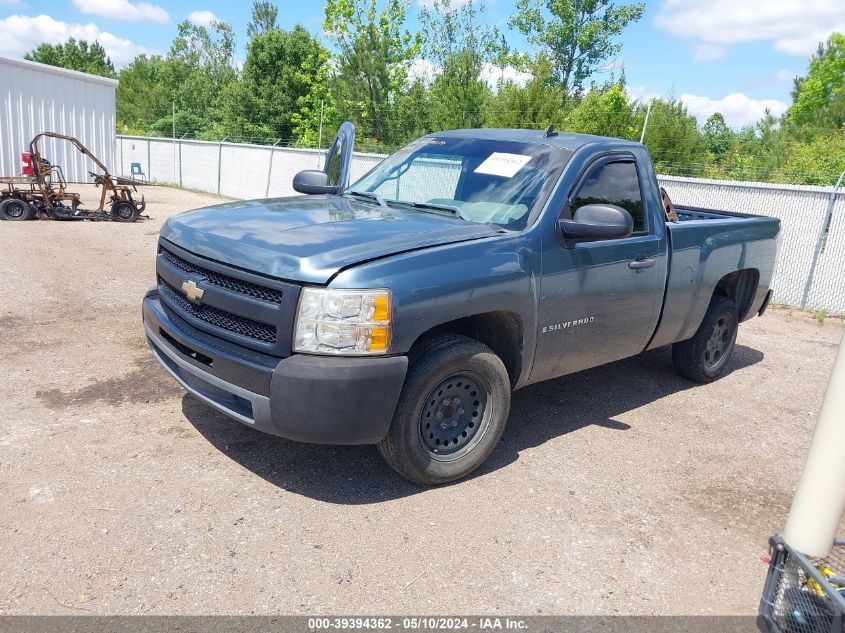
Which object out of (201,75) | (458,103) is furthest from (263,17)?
(458,103)

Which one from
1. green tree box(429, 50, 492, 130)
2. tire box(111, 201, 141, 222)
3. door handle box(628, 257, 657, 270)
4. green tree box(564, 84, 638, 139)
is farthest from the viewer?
green tree box(429, 50, 492, 130)

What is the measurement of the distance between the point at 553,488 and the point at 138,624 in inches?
88.9

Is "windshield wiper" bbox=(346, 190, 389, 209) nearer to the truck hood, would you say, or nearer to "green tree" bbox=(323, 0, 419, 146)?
the truck hood

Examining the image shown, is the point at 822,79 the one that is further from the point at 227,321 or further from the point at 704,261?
the point at 227,321

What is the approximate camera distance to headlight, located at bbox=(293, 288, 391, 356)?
124 inches

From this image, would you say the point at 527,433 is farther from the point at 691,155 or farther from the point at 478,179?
the point at 691,155

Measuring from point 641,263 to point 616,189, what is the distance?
20.8 inches

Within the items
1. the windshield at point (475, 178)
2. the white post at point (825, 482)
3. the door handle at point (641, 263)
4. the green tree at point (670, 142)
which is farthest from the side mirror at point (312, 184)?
the green tree at point (670, 142)

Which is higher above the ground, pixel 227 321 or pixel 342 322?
pixel 342 322

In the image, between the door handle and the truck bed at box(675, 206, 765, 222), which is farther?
the truck bed at box(675, 206, 765, 222)

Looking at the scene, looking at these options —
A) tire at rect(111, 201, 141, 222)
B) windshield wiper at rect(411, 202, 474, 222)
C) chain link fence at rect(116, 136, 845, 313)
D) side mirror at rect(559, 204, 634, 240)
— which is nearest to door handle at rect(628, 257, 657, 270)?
side mirror at rect(559, 204, 634, 240)

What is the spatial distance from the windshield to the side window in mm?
241

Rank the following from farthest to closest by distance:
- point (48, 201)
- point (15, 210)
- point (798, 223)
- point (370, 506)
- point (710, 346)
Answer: point (48, 201) → point (15, 210) → point (798, 223) → point (710, 346) → point (370, 506)

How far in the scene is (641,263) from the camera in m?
4.57
